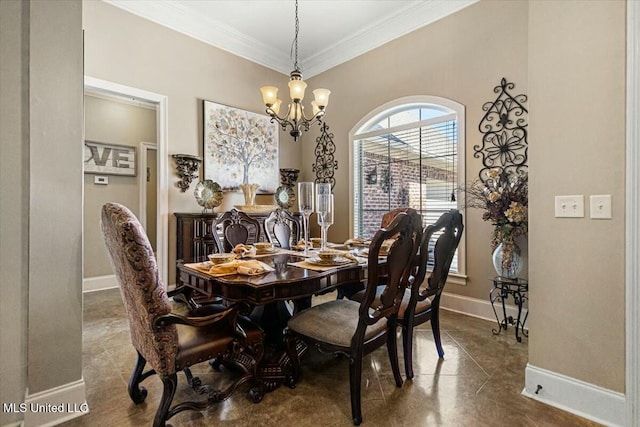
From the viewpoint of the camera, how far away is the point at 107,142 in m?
4.60

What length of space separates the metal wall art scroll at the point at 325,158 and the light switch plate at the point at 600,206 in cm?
339

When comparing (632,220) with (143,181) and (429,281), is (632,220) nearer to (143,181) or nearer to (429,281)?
(429,281)

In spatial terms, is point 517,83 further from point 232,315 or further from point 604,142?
point 232,315

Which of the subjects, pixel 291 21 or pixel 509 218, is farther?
pixel 291 21

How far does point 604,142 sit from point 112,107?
5738mm

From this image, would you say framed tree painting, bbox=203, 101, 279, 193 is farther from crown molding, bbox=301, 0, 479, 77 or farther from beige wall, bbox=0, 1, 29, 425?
beige wall, bbox=0, 1, 29, 425

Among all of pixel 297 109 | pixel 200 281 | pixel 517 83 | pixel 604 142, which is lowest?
pixel 200 281

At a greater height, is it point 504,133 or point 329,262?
point 504,133

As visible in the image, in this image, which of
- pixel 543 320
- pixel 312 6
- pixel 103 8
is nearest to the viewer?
pixel 543 320

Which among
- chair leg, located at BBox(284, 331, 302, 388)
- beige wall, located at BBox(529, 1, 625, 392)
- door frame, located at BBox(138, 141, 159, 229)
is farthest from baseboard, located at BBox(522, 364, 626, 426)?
door frame, located at BBox(138, 141, 159, 229)

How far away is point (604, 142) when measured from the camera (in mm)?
1591

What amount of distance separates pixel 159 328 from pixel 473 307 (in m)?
3.06

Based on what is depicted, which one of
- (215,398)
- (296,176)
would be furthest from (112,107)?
(215,398)

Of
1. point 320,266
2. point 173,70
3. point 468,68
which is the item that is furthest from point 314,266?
point 173,70
